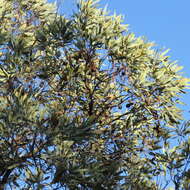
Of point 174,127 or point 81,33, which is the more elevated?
point 81,33

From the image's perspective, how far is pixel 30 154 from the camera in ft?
26.0

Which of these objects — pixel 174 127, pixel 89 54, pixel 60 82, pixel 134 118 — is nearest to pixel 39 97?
pixel 60 82

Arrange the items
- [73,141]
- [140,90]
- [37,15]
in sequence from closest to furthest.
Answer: [73,141], [140,90], [37,15]

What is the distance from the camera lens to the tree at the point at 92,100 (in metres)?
7.84

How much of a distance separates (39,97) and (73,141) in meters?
1.98

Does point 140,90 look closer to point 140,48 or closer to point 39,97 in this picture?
point 140,48

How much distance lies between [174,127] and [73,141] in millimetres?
2549

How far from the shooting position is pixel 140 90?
905 centimetres

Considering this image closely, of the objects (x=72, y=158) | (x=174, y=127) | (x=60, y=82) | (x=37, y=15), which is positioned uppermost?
(x=37, y=15)

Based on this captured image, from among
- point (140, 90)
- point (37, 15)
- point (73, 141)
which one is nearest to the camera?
point (73, 141)

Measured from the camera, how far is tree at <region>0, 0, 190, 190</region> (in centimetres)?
784

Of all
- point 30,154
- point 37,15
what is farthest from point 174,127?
point 37,15

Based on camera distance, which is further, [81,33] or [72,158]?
[81,33]

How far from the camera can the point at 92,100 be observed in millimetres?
9102
